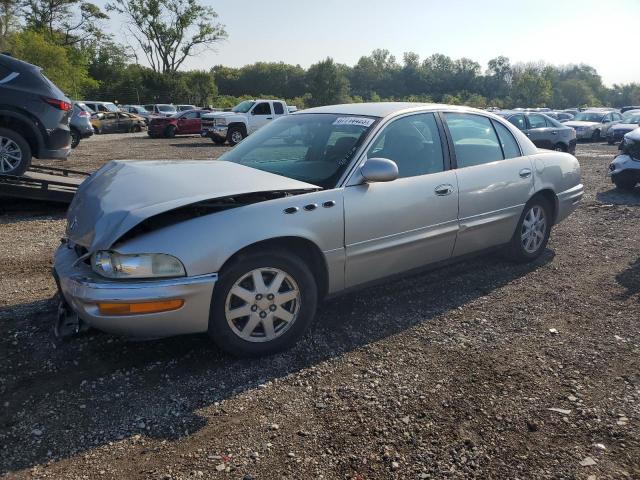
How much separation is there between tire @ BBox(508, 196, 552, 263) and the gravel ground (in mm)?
621

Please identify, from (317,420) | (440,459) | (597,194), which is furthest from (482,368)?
(597,194)

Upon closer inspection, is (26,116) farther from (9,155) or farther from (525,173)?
(525,173)

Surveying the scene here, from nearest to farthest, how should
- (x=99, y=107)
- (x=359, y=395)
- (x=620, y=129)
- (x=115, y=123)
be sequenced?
A: 1. (x=359, y=395)
2. (x=620, y=129)
3. (x=115, y=123)
4. (x=99, y=107)

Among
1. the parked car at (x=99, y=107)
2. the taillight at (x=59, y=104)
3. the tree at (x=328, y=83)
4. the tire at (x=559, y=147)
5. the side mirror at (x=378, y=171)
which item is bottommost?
the tire at (x=559, y=147)

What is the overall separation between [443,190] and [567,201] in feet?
6.92

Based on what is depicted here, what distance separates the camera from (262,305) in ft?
10.5

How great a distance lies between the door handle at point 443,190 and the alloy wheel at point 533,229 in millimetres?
1294

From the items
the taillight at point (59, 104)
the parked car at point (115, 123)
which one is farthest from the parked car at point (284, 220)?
the parked car at point (115, 123)

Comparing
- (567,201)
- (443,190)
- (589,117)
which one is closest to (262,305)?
(443,190)

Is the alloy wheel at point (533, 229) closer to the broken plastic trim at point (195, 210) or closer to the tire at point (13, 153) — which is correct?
the broken plastic trim at point (195, 210)

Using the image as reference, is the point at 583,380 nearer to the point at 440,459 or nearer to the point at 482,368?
the point at 482,368

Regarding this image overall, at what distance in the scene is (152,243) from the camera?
285cm

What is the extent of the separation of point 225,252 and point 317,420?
106 cm

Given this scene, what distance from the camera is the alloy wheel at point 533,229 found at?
5062mm
